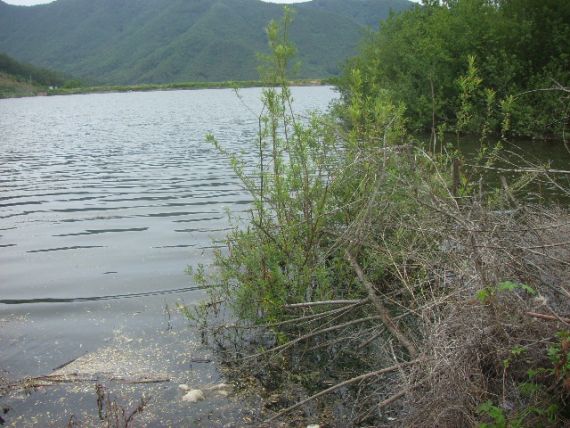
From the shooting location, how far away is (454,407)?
13.3 ft

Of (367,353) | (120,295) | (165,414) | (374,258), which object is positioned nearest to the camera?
(165,414)

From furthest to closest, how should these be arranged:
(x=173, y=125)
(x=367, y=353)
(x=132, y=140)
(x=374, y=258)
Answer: (x=173, y=125), (x=132, y=140), (x=374, y=258), (x=367, y=353)

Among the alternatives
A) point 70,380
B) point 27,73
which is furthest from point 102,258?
point 27,73

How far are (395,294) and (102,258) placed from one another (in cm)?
787

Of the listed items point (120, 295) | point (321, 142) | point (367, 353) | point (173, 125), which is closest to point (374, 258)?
point (367, 353)

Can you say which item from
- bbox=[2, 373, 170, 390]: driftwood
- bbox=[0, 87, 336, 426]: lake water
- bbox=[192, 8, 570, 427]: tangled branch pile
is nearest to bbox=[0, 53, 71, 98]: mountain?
bbox=[0, 87, 336, 426]: lake water

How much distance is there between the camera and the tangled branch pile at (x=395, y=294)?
4.18 m

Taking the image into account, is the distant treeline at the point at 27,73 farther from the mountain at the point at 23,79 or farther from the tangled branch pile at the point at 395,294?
the tangled branch pile at the point at 395,294

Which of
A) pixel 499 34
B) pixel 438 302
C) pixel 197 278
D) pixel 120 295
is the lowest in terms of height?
pixel 120 295

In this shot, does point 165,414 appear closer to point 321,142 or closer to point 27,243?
point 321,142

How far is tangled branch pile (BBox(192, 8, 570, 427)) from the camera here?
4.18 metres

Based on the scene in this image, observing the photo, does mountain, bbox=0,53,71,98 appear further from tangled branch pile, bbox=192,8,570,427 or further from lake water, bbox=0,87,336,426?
tangled branch pile, bbox=192,8,570,427

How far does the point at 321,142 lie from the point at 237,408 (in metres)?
3.92

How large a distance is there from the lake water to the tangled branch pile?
0.92 m
